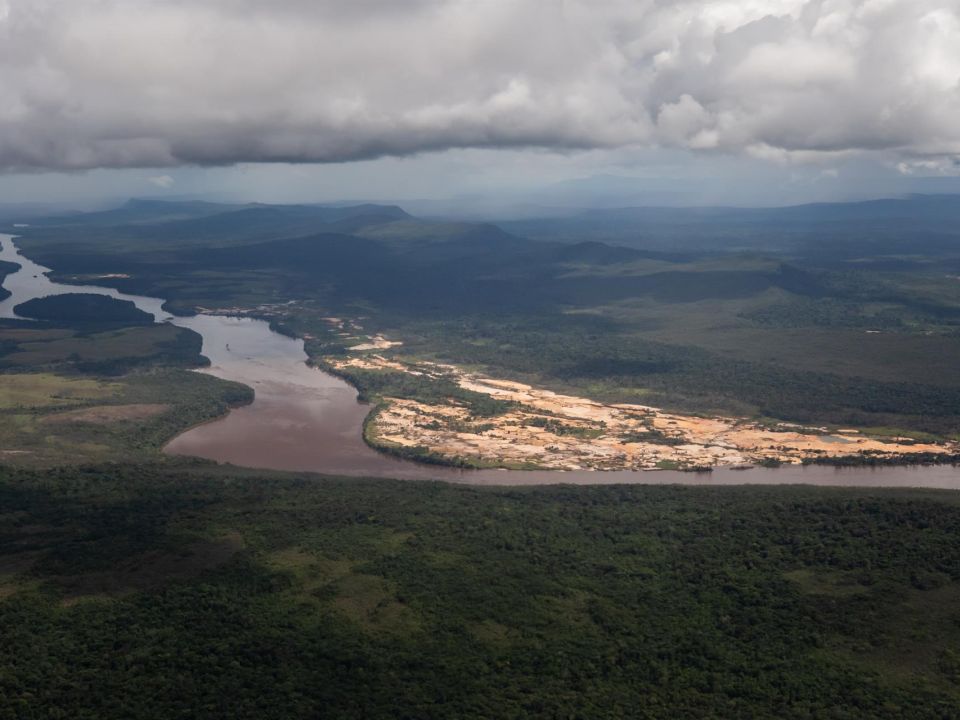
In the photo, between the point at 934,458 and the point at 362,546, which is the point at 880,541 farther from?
the point at 934,458

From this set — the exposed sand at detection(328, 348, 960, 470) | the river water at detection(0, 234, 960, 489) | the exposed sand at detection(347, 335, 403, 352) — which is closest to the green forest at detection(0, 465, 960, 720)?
the river water at detection(0, 234, 960, 489)

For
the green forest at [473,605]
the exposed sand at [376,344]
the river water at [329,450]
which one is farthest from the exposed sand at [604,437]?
the exposed sand at [376,344]

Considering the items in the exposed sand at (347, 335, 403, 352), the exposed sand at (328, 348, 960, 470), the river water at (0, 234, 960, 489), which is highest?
the exposed sand at (347, 335, 403, 352)

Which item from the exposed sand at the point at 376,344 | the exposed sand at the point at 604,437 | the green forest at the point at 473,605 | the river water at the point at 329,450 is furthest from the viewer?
the exposed sand at the point at 376,344

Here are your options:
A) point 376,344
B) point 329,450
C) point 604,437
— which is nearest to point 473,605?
point 329,450

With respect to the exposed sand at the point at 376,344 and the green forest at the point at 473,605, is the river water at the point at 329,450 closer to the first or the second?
the exposed sand at the point at 376,344

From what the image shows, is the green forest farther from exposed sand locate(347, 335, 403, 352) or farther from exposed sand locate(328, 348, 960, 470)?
exposed sand locate(347, 335, 403, 352)

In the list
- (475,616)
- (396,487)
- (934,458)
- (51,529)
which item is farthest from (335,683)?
(934,458)

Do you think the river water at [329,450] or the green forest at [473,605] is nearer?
the green forest at [473,605]
